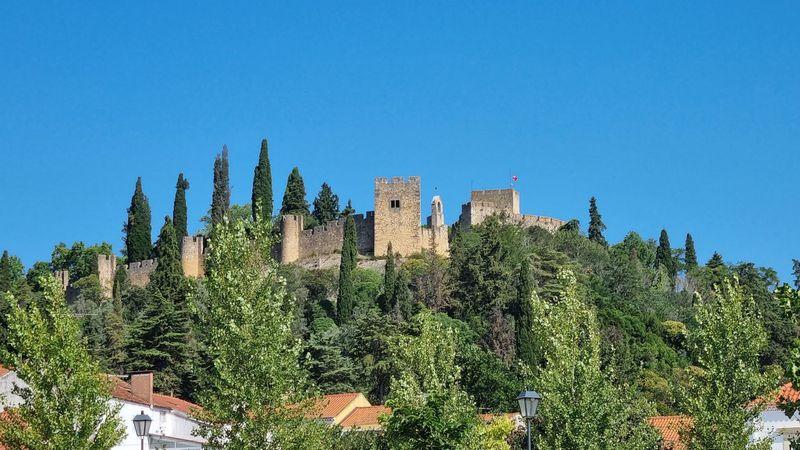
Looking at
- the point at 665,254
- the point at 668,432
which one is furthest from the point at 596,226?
the point at 668,432

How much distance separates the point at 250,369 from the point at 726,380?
13.1 metres

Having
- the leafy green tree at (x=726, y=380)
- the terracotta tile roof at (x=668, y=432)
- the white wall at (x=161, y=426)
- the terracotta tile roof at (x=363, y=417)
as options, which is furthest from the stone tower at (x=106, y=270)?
the leafy green tree at (x=726, y=380)

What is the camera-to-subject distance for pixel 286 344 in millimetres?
31625

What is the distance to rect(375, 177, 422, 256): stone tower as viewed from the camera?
90.4 metres

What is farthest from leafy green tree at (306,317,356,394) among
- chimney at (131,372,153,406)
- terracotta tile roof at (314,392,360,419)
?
chimney at (131,372,153,406)

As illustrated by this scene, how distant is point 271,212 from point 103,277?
12475 mm

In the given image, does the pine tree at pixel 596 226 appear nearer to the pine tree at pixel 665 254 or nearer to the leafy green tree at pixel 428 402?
A: the pine tree at pixel 665 254

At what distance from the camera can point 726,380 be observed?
119 feet

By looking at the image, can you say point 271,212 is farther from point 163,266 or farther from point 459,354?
point 459,354

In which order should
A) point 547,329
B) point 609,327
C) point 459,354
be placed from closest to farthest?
point 547,329 < point 459,354 < point 609,327

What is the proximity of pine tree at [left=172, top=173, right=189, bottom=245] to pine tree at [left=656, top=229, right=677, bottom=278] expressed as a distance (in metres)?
34.7

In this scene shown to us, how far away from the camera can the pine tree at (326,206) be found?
343 ft

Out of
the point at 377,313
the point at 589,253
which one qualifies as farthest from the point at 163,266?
the point at 589,253

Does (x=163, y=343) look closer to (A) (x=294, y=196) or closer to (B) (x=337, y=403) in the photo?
(B) (x=337, y=403)
